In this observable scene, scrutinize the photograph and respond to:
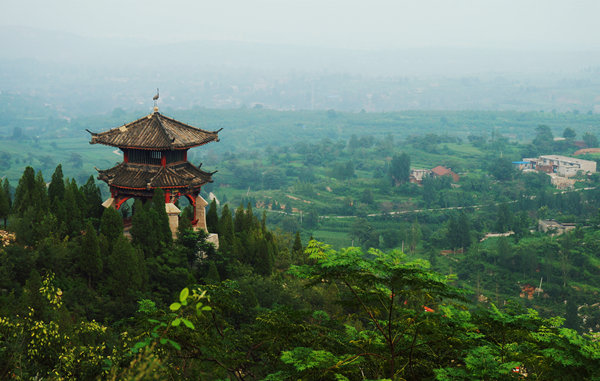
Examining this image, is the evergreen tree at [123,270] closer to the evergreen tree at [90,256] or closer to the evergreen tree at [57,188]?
the evergreen tree at [90,256]

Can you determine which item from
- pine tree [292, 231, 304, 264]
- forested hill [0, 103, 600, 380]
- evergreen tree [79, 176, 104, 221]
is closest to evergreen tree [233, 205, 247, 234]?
forested hill [0, 103, 600, 380]

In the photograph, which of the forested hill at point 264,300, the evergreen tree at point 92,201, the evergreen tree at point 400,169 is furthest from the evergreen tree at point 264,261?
the evergreen tree at point 400,169

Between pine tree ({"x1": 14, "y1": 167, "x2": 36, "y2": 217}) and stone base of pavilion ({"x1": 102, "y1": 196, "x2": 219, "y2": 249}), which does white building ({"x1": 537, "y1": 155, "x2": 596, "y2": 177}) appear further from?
pine tree ({"x1": 14, "y1": 167, "x2": 36, "y2": 217})

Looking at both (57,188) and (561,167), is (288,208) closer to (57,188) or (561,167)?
(561,167)

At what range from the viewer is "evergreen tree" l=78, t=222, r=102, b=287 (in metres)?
18.1

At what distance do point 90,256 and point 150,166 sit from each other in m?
4.84

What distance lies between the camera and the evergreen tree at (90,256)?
59.4ft

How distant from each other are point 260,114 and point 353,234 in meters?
134

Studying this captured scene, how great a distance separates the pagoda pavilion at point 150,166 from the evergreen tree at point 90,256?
3585 mm

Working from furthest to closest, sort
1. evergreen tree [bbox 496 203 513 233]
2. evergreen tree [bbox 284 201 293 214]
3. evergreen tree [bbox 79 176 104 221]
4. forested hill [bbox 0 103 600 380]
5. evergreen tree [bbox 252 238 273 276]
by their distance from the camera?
evergreen tree [bbox 284 201 293 214] → evergreen tree [bbox 496 203 513 233] → evergreen tree [bbox 252 238 273 276] → evergreen tree [bbox 79 176 104 221] → forested hill [bbox 0 103 600 380]

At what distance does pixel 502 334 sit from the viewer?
10.1 meters

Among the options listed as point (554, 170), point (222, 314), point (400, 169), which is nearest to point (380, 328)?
point (222, 314)

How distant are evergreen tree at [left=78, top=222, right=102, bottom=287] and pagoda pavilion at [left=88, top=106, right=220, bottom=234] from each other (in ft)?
11.8

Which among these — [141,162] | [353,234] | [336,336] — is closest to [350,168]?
[353,234]
